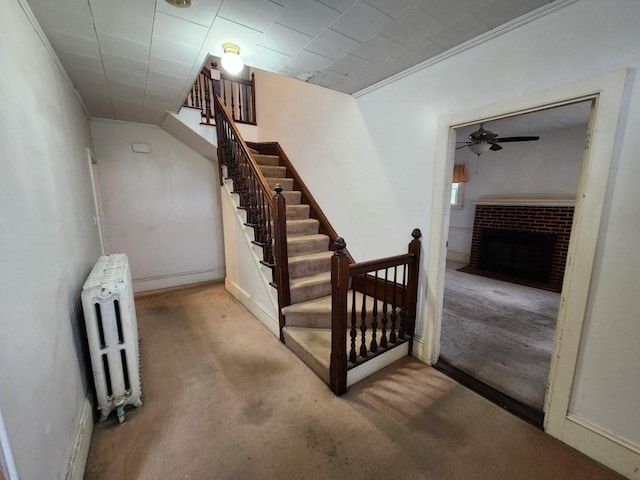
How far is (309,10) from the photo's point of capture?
1.41 metres

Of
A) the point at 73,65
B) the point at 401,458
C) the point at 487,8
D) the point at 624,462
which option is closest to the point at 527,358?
the point at 624,462

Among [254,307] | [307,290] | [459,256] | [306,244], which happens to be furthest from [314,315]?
[459,256]

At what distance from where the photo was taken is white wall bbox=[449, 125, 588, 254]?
428 cm

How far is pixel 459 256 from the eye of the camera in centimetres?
598

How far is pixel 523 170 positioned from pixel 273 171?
179 inches

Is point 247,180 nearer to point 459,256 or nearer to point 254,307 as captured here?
point 254,307

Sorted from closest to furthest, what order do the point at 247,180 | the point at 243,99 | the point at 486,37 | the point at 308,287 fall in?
the point at 486,37 < the point at 308,287 < the point at 247,180 < the point at 243,99

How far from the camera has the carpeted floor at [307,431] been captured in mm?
1394

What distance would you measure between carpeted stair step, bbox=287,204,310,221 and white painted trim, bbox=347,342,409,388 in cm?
196

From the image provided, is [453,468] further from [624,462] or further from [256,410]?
[256,410]

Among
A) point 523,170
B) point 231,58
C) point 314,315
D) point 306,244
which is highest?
point 231,58

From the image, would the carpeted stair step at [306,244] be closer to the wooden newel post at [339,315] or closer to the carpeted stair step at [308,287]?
the carpeted stair step at [308,287]

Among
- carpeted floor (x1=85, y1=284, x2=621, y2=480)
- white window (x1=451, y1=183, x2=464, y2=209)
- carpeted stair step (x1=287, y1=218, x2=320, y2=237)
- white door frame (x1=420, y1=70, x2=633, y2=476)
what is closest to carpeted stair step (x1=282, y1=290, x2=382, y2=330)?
carpeted floor (x1=85, y1=284, x2=621, y2=480)

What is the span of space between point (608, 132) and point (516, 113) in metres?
0.45
